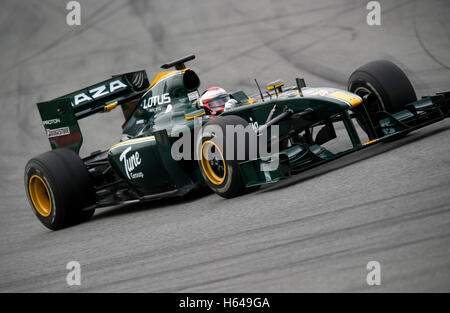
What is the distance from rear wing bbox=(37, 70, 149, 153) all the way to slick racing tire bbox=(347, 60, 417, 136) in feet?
10.9

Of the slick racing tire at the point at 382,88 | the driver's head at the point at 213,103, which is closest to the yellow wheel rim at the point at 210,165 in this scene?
the driver's head at the point at 213,103

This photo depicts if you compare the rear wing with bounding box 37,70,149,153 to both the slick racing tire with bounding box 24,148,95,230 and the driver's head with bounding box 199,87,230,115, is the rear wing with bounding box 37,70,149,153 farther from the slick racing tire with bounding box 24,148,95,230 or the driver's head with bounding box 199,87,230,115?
the driver's head with bounding box 199,87,230,115

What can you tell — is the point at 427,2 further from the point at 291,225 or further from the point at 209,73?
the point at 291,225

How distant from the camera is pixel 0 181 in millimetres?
12180

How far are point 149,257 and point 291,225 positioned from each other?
4.28ft

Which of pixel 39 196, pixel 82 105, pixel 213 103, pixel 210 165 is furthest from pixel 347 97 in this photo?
pixel 39 196

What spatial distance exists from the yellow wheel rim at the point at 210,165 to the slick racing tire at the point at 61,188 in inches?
74.2

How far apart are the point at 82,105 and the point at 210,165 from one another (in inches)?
113

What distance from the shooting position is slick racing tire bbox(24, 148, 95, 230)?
27.2 ft

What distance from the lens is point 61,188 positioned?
8.26 m

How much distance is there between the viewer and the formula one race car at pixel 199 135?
23.3 ft

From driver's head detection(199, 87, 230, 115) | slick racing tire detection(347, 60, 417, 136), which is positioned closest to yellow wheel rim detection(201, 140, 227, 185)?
driver's head detection(199, 87, 230, 115)

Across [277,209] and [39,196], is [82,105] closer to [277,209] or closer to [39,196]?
[39,196]
